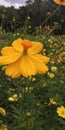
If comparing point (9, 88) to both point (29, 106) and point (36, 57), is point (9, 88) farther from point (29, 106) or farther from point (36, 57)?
point (36, 57)

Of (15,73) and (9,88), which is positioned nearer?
(15,73)

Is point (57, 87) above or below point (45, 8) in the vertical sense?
above

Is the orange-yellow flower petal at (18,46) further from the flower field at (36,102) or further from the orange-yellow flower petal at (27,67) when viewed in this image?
the flower field at (36,102)

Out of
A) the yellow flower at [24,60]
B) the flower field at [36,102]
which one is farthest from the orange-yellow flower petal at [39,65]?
the flower field at [36,102]

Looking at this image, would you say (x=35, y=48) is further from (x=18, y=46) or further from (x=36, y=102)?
(x=36, y=102)

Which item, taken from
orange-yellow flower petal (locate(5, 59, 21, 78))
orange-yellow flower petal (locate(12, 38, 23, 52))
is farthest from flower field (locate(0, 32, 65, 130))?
orange-yellow flower petal (locate(5, 59, 21, 78))

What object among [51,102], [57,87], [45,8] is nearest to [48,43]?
[57,87]

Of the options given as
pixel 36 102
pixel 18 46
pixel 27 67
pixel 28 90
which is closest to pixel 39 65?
pixel 27 67

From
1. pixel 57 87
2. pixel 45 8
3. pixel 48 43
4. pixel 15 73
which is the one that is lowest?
pixel 45 8
